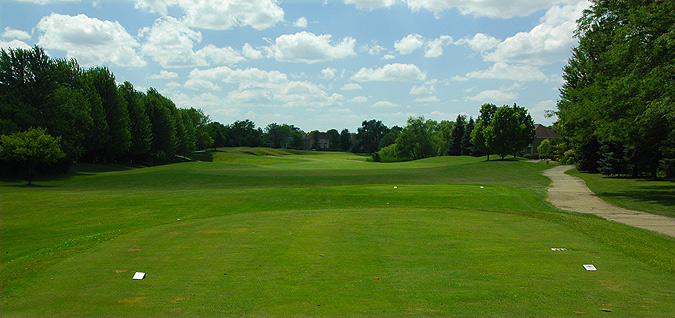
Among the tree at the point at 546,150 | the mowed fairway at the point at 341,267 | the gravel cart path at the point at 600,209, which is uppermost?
the tree at the point at 546,150

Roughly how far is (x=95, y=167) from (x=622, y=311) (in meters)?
70.9

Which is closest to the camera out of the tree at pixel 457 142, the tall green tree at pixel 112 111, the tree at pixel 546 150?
the tall green tree at pixel 112 111

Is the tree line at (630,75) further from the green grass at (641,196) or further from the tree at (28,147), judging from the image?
the tree at (28,147)

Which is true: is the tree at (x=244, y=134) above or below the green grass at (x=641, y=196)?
above

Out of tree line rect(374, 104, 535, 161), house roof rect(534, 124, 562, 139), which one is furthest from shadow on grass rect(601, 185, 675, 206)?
house roof rect(534, 124, 562, 139)

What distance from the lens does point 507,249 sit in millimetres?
10602

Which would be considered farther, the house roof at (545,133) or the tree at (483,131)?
the house roof at (545,133)

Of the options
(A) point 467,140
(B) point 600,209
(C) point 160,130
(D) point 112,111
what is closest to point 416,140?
(A) point 467,140

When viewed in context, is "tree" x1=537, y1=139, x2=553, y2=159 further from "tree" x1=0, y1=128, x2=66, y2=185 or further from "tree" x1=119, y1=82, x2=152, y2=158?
"tree" x1=0, y1=128, x2=66, y2=185

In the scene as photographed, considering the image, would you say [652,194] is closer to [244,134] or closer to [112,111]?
[112,111]

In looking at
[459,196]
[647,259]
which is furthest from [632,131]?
[647,259]

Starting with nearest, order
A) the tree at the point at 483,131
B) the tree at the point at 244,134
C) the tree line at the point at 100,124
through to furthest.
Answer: the tree line at the point at 100,124, the tree at the point at 483,131, the tree at the point at 244,134

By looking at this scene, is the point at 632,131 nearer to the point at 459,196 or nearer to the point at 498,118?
the point at 459,196

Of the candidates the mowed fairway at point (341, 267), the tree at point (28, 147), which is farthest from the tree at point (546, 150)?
the tree at point (28, 147)
